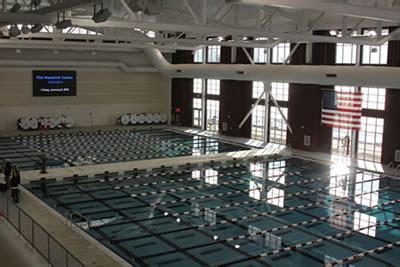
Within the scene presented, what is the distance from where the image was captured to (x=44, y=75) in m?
34.1

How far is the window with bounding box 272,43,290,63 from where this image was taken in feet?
97.9

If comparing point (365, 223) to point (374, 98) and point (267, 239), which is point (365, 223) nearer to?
point (267, 239)

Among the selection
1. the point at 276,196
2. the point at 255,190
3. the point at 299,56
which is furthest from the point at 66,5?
the point at 299,56

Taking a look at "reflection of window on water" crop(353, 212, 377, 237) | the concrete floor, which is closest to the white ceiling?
the concrete floor

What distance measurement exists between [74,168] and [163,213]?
6.56m

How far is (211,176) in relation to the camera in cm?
2130

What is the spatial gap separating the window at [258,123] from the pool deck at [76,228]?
1.94m

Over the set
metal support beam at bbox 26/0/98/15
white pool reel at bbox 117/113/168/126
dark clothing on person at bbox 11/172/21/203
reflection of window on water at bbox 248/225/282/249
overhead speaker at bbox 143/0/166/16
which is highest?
metal support beam at bbox 26/0/98/15

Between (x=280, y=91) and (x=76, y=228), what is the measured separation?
19.2 m

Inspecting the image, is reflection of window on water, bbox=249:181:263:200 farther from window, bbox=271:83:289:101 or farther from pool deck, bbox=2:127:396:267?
window, bbox=271:83:289:101

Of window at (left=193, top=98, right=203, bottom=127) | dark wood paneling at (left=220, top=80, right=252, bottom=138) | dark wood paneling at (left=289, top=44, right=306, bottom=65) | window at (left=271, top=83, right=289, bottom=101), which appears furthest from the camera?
window at (left=193, top=98, right=203, bottom=127)

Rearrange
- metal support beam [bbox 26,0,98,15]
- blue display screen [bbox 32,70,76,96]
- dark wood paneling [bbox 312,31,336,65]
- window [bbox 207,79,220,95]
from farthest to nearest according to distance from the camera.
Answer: window [bbox 207,79,220,95] < blue display screen [bbox 32,70,76,96] < dark wood paneling [bbox 312,31,336,65] < metal support beam [bbox 26,0,98,15]

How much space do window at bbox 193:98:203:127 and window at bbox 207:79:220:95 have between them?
1.25 meters

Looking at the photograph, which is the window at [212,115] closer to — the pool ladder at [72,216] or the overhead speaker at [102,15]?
the pool ladder at [72,216]
